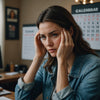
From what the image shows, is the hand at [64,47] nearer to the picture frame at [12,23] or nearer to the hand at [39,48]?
the hand at [39,48]

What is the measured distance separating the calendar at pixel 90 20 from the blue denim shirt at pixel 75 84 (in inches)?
53.4

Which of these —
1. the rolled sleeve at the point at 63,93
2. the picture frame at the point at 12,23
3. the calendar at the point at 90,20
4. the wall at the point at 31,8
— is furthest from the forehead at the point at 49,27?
the picture frame at the point at 12,23

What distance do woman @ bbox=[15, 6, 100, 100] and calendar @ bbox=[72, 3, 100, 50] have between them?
135 centimetres

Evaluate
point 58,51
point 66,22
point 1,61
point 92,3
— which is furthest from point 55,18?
point 1,61

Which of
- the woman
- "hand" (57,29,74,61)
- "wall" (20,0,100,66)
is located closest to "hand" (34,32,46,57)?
the woman

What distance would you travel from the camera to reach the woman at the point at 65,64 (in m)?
1.29

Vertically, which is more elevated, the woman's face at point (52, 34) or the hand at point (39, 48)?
the woman's face at point (52, 34)

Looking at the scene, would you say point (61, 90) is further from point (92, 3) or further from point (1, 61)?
point (1, 61)

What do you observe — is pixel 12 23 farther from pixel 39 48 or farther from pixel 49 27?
pixel 49 27

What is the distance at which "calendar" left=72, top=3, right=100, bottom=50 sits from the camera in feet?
9.30

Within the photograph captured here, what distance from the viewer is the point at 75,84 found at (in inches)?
55.4

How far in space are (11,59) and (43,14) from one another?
2.61 metres

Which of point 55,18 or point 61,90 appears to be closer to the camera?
point 61,90

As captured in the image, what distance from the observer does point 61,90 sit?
4.28 ft
